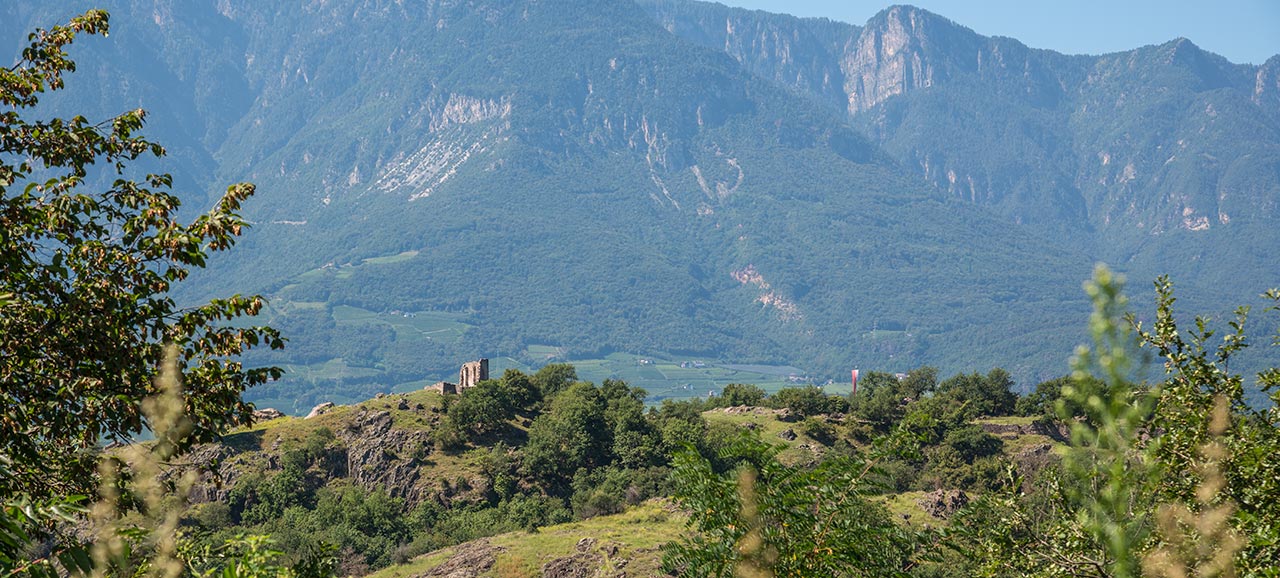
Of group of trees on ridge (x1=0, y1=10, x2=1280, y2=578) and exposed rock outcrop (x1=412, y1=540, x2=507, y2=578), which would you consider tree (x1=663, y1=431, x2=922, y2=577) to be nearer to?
group of trees on ridge (x1=0, y1=10, x2=1280, y2=578)

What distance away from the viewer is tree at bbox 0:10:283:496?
14.5m

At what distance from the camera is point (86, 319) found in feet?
49.5

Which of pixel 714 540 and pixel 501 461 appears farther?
pixel 501 461

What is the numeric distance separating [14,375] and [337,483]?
236 ft

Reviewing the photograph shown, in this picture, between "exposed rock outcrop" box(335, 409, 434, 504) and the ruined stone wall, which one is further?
the ruined stone wall

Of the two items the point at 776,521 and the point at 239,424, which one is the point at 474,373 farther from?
the point at 776,521

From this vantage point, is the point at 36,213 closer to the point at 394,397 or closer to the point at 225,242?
the point at 225,242

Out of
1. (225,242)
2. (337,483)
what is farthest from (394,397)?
(225,242)

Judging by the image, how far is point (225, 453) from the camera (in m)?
84.6

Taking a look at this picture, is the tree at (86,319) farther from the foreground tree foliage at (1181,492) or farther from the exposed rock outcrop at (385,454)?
the exposed rock outcrop at (385,454)

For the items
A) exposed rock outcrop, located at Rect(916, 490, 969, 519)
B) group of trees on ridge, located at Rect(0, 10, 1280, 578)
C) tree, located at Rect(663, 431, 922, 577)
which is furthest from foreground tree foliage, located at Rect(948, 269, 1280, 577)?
exposed rock outcrop, located at Rect(916, 490, 969, 519)

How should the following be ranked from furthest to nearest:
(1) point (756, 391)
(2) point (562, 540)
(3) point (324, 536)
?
(1) point (756, 391)
(3) point (324, 536)
(2) point (562, 540)

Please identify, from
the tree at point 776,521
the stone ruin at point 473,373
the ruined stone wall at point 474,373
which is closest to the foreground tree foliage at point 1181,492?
the tree at point 776,521

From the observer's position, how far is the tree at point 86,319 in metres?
14.5
